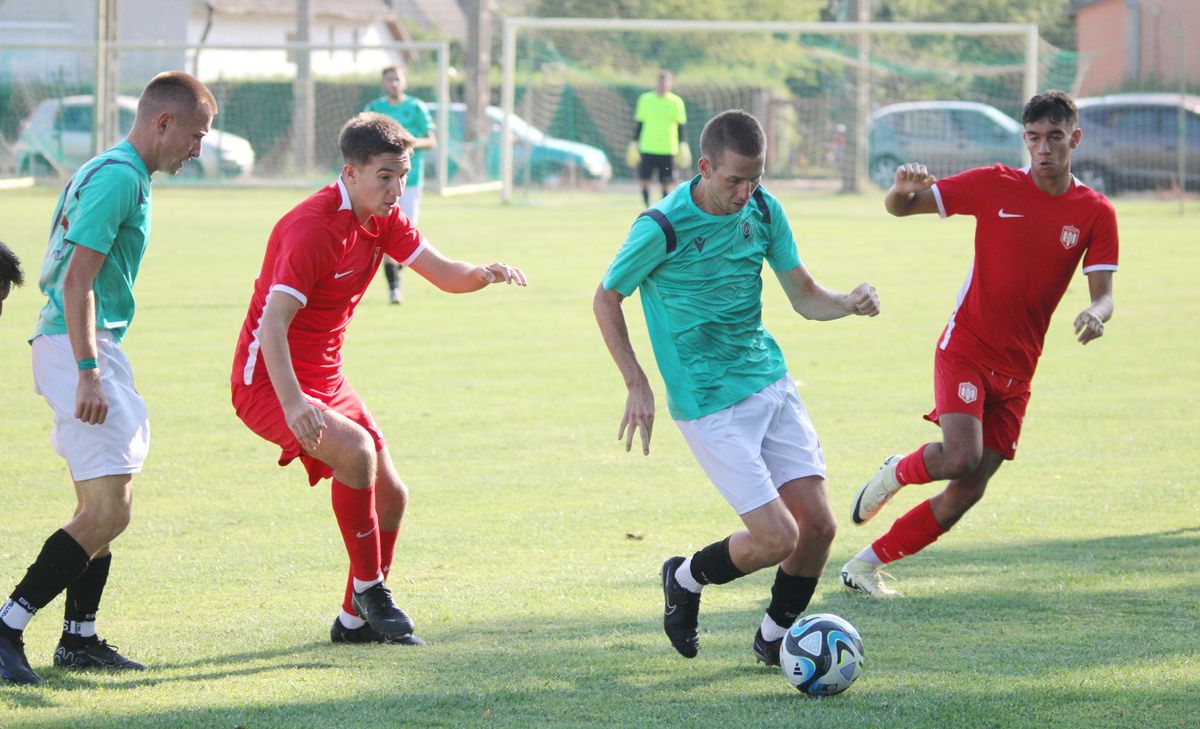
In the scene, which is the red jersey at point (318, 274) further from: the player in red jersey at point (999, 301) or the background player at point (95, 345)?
the player in red jersey at point (999, 301)

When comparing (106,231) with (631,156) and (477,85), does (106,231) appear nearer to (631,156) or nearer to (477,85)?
(631,156)

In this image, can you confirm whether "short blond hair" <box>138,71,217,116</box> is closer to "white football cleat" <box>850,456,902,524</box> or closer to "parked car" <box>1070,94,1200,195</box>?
"white football cleat" <box>850,456,902,524</box>

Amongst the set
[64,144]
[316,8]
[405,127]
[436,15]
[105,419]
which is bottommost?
[105,419]

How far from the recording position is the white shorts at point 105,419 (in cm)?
453

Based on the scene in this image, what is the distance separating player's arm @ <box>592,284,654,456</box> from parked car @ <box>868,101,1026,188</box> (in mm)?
25130

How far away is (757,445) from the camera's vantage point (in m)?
4.74

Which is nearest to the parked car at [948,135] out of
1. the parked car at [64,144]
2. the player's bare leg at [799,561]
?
the parked car at [64,144]

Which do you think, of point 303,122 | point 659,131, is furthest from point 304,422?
point 303,122

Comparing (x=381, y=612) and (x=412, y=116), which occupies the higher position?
(x=412, y=116)

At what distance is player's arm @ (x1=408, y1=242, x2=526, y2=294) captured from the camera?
17.1 ft

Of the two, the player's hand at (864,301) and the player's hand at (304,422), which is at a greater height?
the player's hand at (864,301)

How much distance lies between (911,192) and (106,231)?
301 cm

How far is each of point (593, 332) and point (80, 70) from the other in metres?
23.7

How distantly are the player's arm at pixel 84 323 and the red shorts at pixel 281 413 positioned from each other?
0.63m
